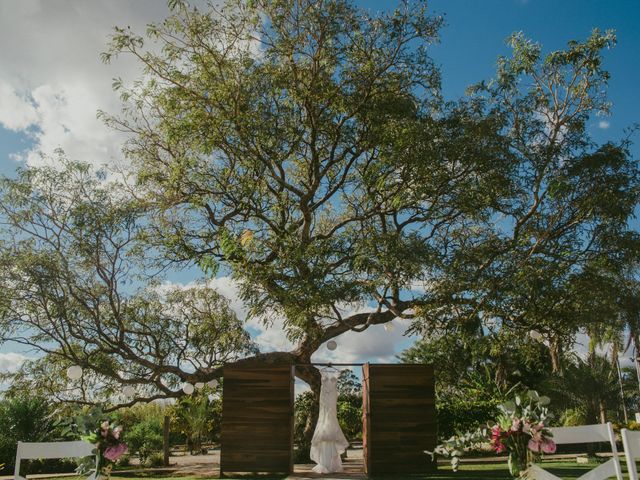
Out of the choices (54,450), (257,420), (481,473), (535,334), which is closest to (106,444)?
(54,450)

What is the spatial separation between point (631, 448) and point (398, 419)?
9140 mm

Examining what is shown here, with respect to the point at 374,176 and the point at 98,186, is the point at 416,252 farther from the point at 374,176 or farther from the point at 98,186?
the point at 98,186

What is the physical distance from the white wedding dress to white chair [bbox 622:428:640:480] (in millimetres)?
9365

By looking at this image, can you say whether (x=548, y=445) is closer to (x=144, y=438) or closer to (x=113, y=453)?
(x=113, y=453)

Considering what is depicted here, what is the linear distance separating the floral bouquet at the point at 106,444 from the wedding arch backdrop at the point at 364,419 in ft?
28.7

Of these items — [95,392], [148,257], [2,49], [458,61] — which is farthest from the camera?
[95,392]

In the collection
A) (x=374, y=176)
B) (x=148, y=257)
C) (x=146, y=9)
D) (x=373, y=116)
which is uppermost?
(x=146, y=9)

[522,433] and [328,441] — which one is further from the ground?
[522,433]

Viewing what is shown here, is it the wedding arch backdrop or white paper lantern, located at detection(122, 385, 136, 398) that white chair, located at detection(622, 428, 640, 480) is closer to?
the wedding arch backdrop

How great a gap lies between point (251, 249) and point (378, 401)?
4.06 meters

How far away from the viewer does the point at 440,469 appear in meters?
12.7

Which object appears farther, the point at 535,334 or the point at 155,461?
the point at 155,461

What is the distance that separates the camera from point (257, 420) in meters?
12.0

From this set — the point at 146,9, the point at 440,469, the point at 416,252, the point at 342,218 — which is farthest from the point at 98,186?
the point at 440,469
